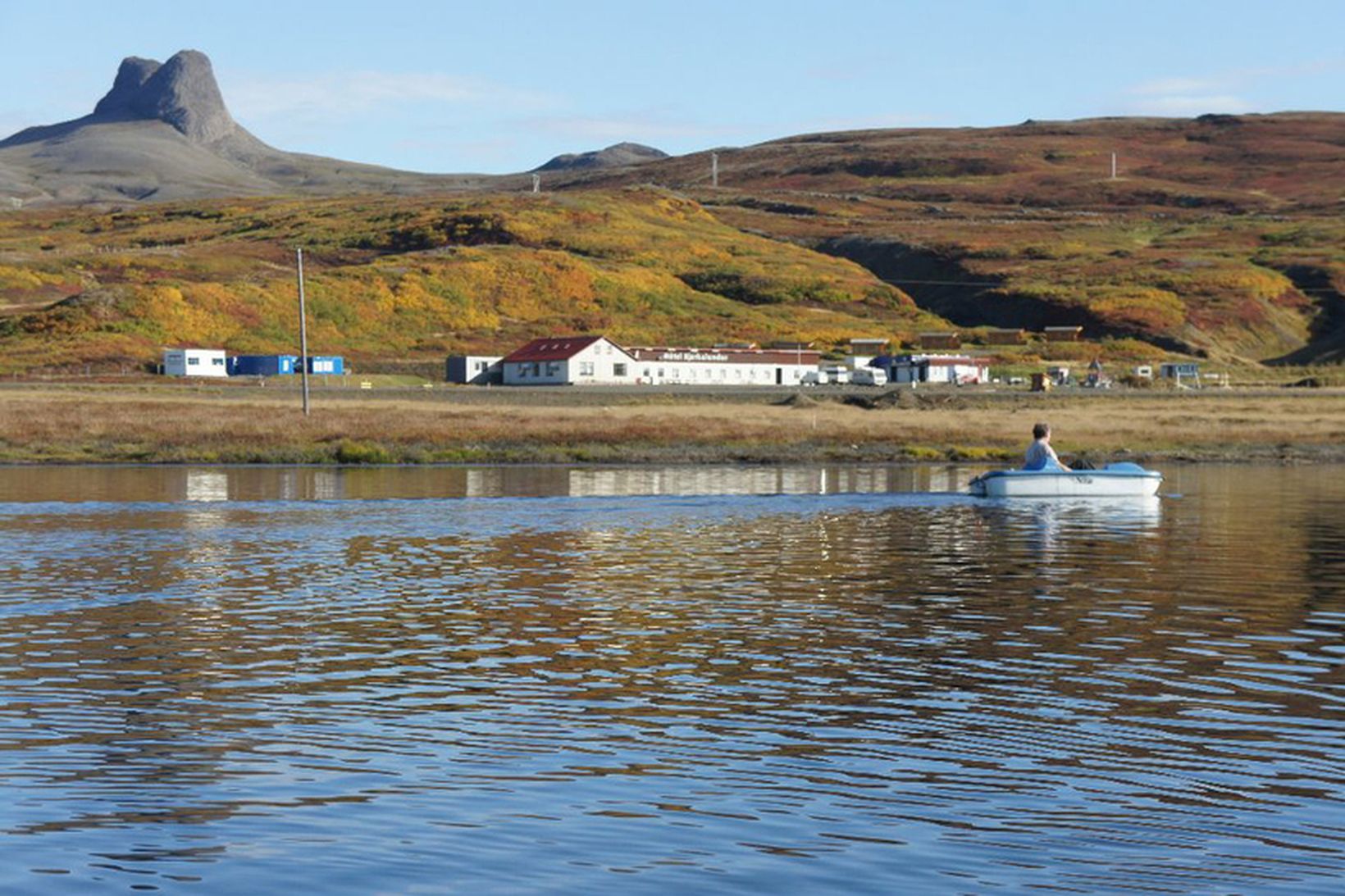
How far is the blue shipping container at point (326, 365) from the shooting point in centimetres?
13938

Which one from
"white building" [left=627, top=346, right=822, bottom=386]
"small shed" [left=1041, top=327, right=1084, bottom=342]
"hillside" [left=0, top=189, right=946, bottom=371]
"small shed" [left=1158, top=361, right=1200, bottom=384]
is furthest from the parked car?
"small shed" [left=1041, top=327, right=1084, bottom=342]

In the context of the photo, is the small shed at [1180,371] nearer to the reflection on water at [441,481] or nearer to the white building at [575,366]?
the white building at [575,366]

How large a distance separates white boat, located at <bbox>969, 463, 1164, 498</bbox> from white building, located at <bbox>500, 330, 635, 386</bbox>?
3354 inches

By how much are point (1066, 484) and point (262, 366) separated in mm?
96329

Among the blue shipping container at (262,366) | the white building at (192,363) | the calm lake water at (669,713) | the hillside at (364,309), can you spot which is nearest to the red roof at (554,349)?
the hillside at (364,309)

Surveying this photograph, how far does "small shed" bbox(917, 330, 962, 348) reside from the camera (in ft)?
568

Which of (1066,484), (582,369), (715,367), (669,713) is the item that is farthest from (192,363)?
(669,713)

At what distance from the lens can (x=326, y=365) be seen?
14088 cm

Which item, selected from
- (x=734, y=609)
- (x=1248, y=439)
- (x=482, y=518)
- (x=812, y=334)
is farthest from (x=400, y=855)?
(x=812, y=334)

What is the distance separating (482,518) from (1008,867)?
34.2 metres

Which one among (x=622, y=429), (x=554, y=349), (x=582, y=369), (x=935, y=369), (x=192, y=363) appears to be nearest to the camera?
(x=622, y=429)

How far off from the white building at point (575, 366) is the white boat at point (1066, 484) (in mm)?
85180

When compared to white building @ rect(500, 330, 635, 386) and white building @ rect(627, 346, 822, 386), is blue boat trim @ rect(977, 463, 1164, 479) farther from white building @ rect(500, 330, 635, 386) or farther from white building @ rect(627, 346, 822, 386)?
white building @ rect(627, 346, 822, 386)

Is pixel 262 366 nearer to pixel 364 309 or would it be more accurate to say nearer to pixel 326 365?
pixel 326 365
